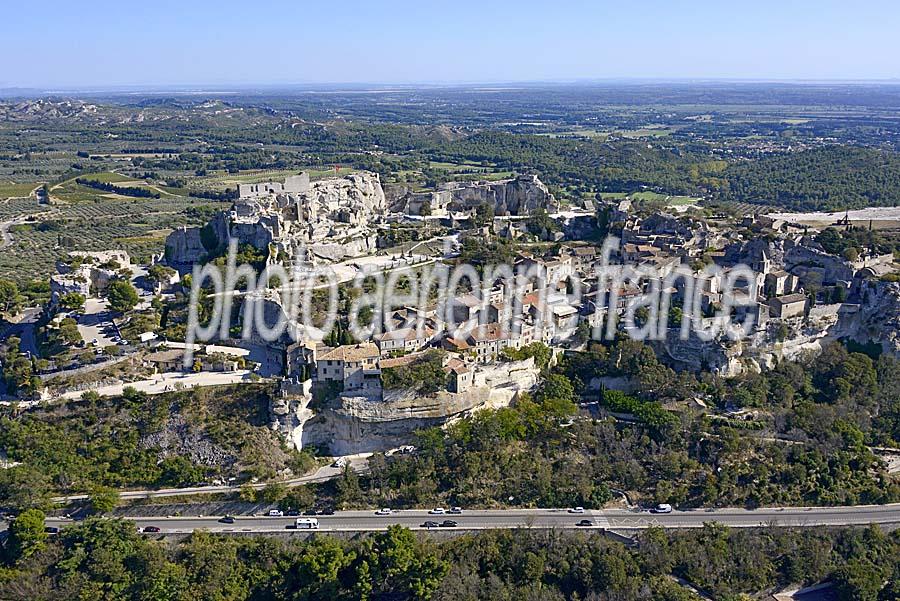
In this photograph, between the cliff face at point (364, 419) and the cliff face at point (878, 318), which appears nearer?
the cliff face at point (364, 419)

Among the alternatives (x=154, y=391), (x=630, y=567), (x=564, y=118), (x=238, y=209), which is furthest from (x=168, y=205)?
(x=564, y=118)

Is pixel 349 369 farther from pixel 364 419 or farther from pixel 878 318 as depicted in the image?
pixel 878 318

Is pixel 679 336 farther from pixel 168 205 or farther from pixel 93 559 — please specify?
pixel 168 205

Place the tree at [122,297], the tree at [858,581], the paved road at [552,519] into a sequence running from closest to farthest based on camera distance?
the tree at [858,581] → the paved road at [552,519] → the tree at [122,297]

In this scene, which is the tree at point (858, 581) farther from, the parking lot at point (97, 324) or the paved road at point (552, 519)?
Result: the parking lot at point (97, 324)

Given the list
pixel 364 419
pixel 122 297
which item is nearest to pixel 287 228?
pixel 122 297

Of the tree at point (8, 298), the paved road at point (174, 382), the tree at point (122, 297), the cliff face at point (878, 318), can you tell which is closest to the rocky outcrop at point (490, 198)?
the tree at point (122, 297)
